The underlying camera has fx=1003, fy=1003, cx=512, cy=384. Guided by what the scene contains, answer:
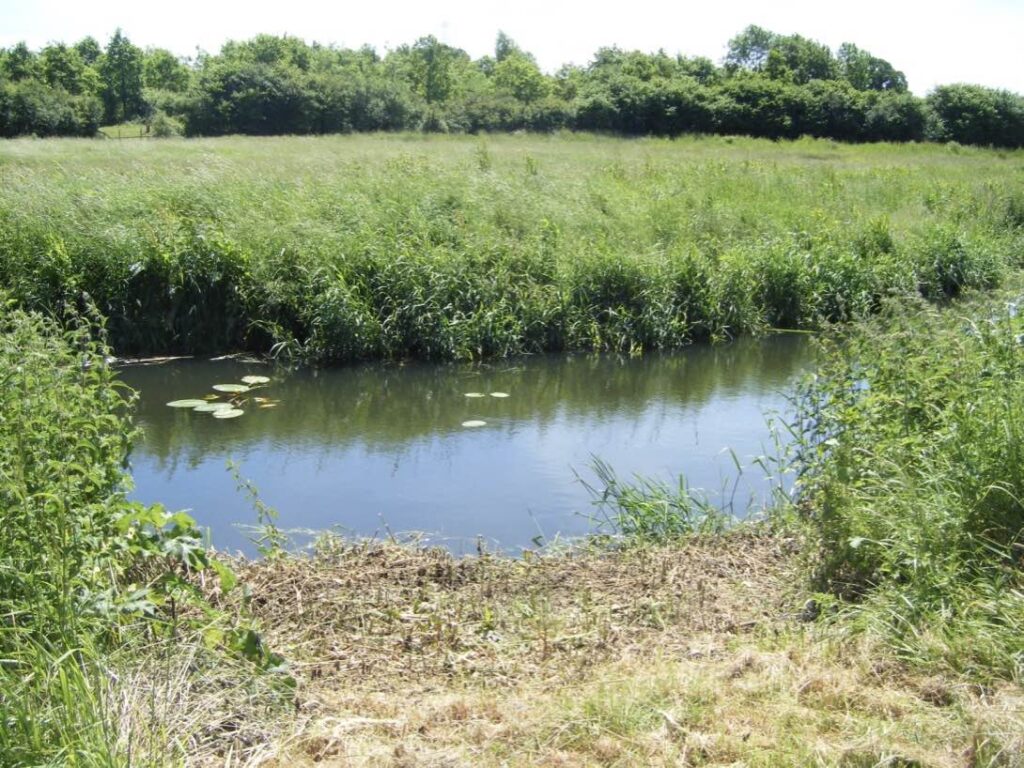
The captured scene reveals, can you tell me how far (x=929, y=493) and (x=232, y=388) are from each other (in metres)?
7.75

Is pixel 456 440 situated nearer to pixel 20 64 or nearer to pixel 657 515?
pixel 657 515

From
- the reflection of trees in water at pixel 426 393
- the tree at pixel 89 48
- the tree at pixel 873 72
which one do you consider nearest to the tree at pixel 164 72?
the tree at pixel 89 48

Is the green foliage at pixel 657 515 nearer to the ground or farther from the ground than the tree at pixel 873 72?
nearer to the ground

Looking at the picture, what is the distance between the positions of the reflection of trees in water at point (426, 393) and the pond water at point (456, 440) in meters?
0.02

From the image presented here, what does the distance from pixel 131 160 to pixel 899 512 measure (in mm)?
17197

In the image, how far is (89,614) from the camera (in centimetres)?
348

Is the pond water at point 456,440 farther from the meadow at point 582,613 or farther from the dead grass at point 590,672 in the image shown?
the dead grass at point 590,672

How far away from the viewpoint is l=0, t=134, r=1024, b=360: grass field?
11.7 metres

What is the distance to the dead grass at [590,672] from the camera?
317 cm

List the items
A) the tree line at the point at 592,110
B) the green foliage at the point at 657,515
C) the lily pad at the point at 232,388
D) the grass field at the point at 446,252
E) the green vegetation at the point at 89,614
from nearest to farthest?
the green vegetation at the point at 89,614, the green foliage at the point at 657,515, the lily pad at the point at 232,388, the grass field at the point at 446,252, the tree line at the point at 592,110

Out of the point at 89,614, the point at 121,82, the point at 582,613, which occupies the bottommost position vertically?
the point at 582,613

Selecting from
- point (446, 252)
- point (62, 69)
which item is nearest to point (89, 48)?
point (62, 69)

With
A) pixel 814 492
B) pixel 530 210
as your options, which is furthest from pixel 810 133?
pixel 814 492

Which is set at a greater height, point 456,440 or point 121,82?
point 121,82
